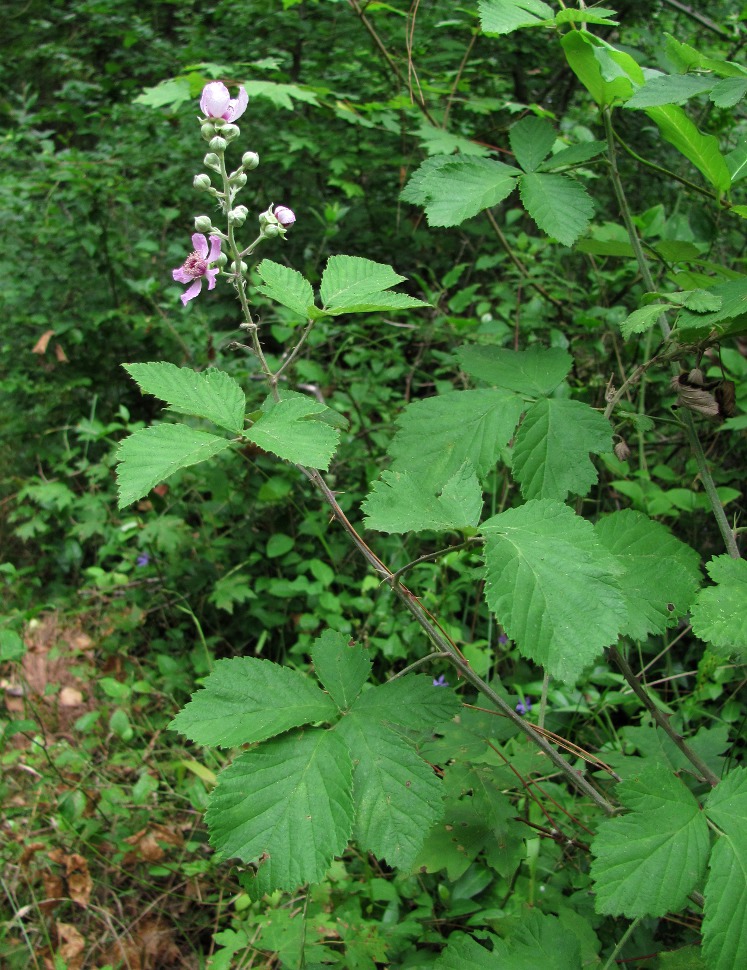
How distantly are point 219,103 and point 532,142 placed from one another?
615mm

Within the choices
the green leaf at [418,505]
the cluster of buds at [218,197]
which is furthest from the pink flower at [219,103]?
the green leaf at [418,505]

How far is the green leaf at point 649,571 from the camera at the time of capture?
47.4 inches

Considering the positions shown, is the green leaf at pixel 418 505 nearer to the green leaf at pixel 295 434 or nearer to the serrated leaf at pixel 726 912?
the green leaf at pixel 295 434

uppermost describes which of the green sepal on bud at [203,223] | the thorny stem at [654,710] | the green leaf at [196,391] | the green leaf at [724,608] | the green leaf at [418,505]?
the green sepal on bud at [203,223]

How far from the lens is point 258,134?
369cm

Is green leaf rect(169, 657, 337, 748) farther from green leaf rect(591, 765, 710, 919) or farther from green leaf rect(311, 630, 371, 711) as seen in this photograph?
green leaf rect(591, 765, 710, 919)

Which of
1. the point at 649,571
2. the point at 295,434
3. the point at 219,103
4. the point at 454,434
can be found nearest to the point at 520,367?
the point at 454,434

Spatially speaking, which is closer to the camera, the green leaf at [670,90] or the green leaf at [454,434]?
the green leaf at [670,90]

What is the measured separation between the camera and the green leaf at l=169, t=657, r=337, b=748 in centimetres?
103

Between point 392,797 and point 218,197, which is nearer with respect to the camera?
point 392,797

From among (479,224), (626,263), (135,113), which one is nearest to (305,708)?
(626,263)

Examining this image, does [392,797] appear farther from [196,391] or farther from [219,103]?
[219,103]

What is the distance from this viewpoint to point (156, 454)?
3.26ft

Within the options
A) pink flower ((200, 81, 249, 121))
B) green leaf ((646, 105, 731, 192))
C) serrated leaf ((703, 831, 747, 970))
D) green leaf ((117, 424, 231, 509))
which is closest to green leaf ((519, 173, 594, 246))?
green leaf ((646, 105, 731, 192))
